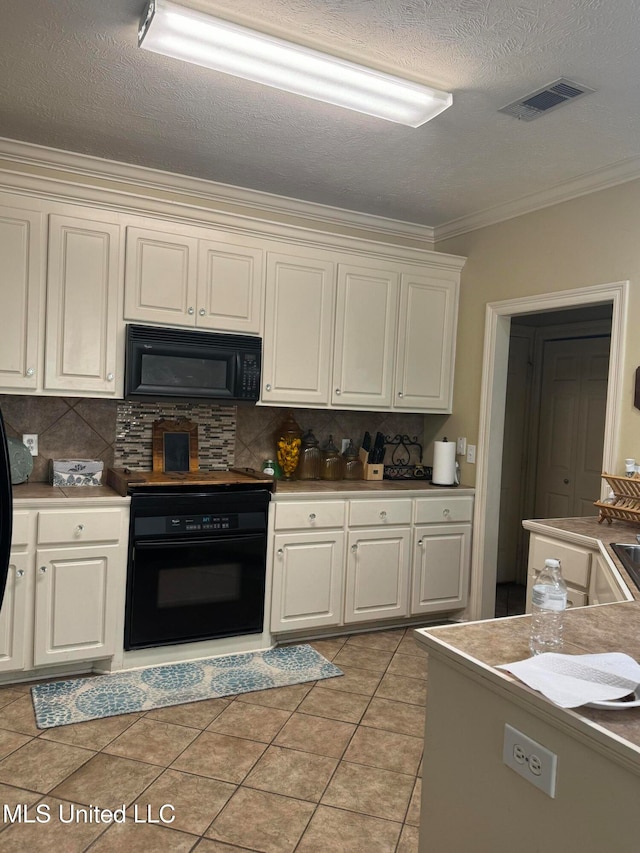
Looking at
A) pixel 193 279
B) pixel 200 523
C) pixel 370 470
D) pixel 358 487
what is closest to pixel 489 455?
pixel 370 470

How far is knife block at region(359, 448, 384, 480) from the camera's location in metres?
4.33

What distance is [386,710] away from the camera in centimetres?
300

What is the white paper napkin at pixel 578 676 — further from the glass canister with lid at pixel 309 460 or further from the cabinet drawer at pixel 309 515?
the glass canister with lid at pixel 309 460

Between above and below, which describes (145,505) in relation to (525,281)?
below

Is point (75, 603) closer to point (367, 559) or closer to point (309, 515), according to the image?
point (309, 515)

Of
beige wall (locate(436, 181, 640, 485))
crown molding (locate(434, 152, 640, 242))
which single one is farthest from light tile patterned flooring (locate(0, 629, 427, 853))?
crown molding (locate(434, 152, 640, 242))

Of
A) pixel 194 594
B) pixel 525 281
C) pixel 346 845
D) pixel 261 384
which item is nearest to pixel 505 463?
pixel 525 281

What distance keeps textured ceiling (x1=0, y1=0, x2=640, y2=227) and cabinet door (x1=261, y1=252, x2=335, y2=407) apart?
19.4 inches

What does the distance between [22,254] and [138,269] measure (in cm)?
54

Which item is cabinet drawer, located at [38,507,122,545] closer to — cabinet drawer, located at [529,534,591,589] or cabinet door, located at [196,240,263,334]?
cabinet door, located at [196,240,263,334]

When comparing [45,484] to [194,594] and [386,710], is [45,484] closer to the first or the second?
[194,594]

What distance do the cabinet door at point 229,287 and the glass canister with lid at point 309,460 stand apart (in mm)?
844

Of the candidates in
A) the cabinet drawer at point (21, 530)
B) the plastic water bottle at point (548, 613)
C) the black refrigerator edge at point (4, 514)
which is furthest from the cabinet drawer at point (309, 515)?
the black refrigerator edge at point (4, 514)

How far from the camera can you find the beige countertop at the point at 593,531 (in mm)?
2607
